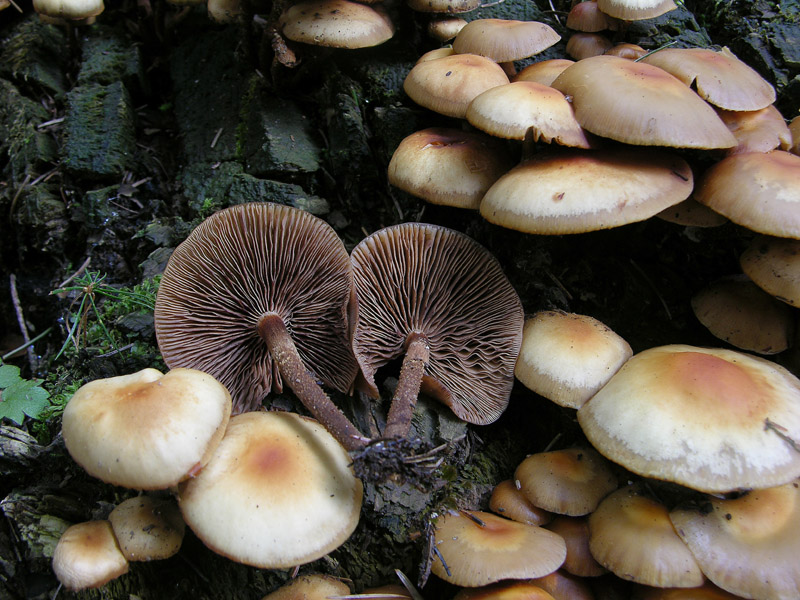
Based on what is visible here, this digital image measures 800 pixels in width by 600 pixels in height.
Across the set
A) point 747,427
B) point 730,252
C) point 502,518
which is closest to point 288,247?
point 502,518

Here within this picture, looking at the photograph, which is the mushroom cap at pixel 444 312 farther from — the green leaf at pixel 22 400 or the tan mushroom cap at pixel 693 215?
the green leaf at pixel 22 400

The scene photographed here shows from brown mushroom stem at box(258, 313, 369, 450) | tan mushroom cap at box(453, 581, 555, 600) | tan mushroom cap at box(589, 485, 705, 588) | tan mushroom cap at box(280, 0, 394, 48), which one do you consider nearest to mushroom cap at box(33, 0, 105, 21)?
tan mushroom cap at box(280, 0, 394, 48)

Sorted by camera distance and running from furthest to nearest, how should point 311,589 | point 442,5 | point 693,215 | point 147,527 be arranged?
point 442,5 → point 693,215 → point 311,589 → point 147,527

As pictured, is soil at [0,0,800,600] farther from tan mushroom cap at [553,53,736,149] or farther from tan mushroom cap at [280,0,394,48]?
tan mushroom cap at [553,53,736,149]

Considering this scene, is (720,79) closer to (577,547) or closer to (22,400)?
(577,547)

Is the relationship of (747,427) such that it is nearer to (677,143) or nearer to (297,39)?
(677,143)

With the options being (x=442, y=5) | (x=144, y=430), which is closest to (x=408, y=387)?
(x=144, y=430)

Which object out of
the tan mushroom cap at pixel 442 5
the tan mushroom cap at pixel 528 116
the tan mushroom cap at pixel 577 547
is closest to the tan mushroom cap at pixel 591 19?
the tan mushroom cap at pixel 442 5
